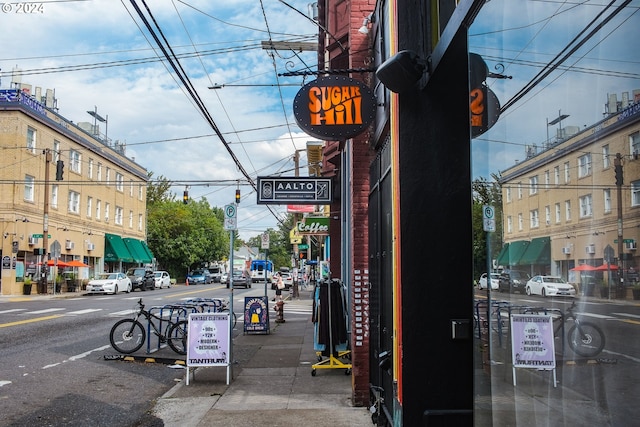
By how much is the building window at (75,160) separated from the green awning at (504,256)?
138 ft

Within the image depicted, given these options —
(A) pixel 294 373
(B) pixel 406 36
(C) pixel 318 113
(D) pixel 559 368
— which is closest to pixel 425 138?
(B) pixel 406 36

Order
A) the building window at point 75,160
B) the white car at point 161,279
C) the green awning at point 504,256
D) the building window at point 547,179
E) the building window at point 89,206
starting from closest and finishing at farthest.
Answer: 1. the building window at point 547,179
2. the green awning at point 504,256
3. the building window at point 75,160
4. the building window at point 89,206
5. the white car at point 161,279

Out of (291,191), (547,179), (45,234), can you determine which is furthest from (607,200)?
(45,234)

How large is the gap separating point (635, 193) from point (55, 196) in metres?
42.3

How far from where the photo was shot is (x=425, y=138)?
152 inches

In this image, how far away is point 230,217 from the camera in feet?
33.0

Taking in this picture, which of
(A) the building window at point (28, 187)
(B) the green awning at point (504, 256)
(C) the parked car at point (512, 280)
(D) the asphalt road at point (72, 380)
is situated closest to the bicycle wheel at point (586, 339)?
(C) the parked car at point (512, 280)

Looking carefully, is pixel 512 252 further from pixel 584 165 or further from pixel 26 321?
pixel 26 321

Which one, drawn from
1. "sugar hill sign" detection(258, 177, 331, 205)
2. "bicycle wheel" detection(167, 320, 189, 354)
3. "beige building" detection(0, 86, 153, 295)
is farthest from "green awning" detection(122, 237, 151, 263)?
"sugar hill sign" detection(258, 177, 331, 205)

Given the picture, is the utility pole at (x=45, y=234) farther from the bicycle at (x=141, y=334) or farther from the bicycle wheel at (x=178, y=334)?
the bicycle wheel at (x=178, y=334)

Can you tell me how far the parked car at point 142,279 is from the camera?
4265 cm

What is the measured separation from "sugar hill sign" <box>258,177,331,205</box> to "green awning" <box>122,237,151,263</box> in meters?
46.4

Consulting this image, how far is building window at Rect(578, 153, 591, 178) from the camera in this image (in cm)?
191

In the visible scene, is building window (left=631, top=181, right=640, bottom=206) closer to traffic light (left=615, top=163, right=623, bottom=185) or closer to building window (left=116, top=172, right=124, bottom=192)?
traffic light (left=615, top=163, right=623, bottom=185)
